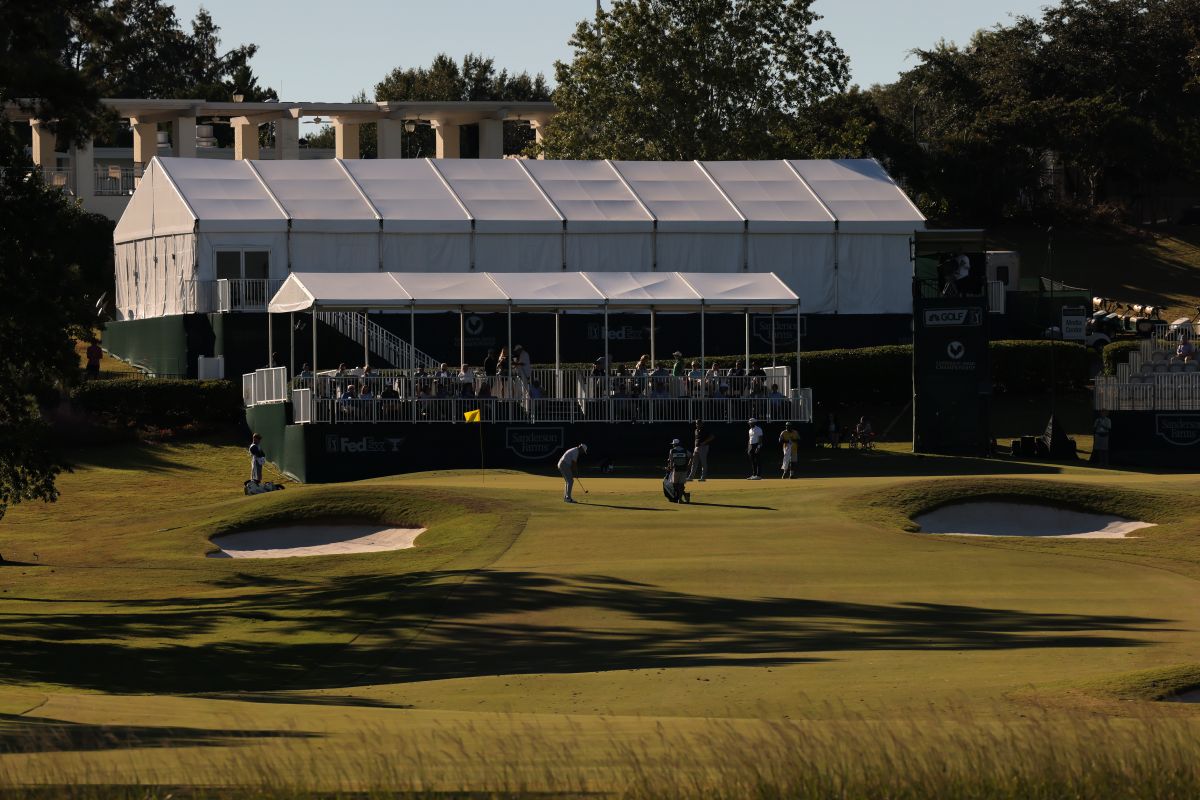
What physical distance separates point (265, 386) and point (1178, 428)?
82.1ft

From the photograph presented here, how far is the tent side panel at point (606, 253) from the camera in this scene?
62.3 metres

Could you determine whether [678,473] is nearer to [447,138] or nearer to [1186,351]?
[1186,351]

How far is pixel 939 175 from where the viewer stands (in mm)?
89062

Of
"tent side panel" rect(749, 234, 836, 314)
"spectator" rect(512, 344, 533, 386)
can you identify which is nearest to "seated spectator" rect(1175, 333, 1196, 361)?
"tent side panel" rect(749, 234, 836, 314)

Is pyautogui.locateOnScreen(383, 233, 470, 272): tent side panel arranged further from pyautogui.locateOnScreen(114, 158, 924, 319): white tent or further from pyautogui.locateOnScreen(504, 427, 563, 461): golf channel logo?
pyautogui.locateOnScreen(504, 427, 563, 461): golf channel logo

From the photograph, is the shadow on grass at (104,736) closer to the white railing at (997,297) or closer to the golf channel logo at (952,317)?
the golf channel logo at (952,317)

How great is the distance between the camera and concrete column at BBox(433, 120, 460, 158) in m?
93.7

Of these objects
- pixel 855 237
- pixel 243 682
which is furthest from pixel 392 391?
pixel 243 682

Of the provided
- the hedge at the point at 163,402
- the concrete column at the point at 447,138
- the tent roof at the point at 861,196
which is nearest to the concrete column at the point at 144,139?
the concrete column at the point at 447,138

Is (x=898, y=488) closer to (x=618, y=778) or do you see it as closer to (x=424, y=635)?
(x=424, y=635)

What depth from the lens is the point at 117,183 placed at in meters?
82.2

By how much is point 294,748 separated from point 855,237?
51.1 m

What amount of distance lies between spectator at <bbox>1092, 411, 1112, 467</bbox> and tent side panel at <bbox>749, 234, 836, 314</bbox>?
15716mm

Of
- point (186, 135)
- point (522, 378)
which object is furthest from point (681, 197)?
point (186, 135)
